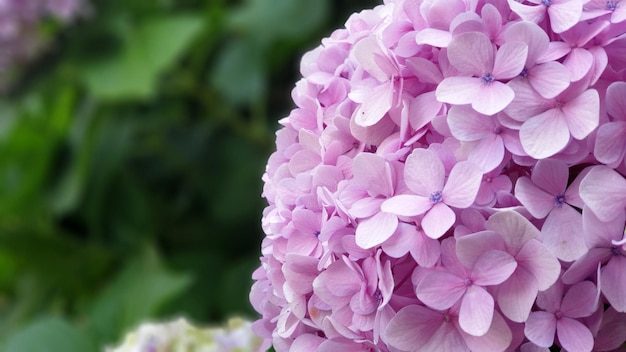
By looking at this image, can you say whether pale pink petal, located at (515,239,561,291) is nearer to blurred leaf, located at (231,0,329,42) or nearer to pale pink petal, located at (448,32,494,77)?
pale pink petal, located at (448,32,494,77)

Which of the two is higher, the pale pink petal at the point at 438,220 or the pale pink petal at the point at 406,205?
the pale pink petal at the point at 406,205

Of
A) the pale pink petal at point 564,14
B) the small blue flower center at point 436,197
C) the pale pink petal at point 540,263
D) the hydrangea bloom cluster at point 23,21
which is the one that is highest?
the hydrangea bloom cluster at point 23,21

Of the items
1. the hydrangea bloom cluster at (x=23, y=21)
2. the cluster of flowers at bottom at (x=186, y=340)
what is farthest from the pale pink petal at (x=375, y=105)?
the hydrangea bloom cluster at (x=23, y=21)

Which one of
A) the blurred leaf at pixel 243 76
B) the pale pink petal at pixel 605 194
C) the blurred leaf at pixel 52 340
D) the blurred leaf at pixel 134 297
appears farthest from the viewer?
the blurred leaf at pixel 243 76

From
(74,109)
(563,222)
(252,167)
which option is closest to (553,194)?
(563,222)

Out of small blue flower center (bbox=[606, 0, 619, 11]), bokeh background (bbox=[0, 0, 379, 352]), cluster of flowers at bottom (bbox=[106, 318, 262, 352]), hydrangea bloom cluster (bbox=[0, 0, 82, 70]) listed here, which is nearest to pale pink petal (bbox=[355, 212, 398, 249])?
small blue flower center (bbox=[606, 0, 619, 11])

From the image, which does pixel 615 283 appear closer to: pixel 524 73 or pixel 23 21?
pixel 524 73

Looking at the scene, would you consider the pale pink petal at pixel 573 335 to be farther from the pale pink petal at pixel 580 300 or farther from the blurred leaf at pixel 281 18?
the blurred leaf at pixel 281 18

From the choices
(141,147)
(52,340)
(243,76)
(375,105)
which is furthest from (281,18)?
(375,105)
